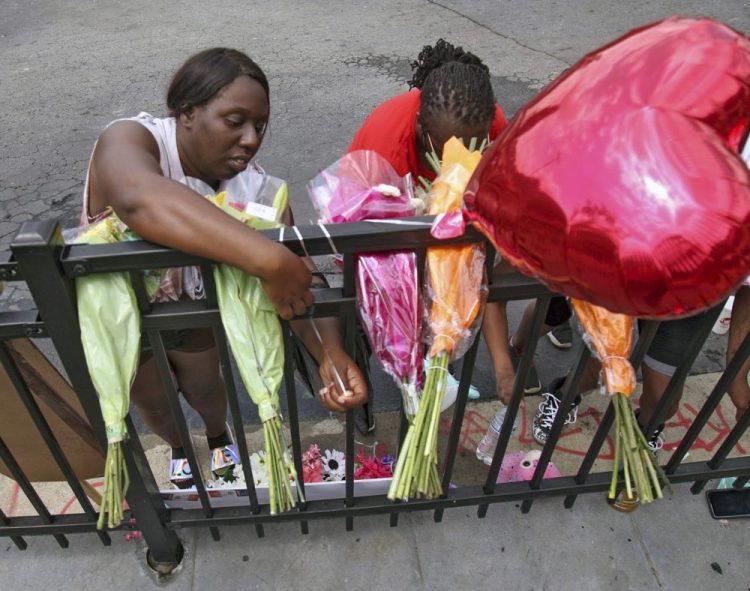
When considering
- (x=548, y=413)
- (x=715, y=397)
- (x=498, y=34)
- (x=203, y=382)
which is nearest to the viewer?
(x=715, y=397)

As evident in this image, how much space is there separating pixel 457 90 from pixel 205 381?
1.34 metres

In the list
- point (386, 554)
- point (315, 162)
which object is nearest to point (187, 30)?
point (315, 162)

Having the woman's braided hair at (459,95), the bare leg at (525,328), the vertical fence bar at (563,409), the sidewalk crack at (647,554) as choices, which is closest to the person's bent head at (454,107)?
the woman's braided hair at (459,95)

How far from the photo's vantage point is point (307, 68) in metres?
6.65

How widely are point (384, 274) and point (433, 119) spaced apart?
878mm

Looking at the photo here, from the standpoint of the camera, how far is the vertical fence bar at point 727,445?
187 cm

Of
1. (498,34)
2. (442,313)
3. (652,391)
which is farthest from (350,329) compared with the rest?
(498,34)

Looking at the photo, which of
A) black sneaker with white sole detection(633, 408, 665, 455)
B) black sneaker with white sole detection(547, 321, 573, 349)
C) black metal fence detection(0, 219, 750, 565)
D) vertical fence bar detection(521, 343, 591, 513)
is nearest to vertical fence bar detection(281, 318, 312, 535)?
black metal fence detection(0, 219, 750, 565)

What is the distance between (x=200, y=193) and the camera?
167 centimetres

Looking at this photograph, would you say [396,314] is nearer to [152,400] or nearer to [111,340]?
[111,340]

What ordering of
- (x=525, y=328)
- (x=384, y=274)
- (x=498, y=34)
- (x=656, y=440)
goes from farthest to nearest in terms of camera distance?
1. (x=498, y=34)
2. (x=525, y=328)
3. (x=656, y=440)
4. (x=384, y=274)

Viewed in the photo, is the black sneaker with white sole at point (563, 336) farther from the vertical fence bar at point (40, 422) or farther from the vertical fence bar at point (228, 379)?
the vertical fence bar at point (40, 422)

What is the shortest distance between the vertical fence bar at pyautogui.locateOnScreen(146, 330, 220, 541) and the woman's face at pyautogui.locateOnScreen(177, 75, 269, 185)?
0.54m

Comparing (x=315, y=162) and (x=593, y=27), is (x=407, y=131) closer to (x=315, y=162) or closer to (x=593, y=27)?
(x=315, y=162)
